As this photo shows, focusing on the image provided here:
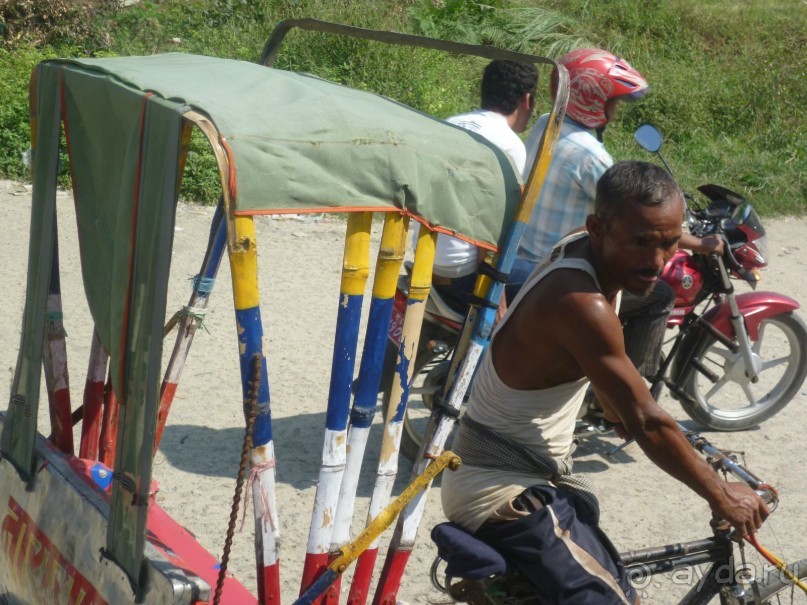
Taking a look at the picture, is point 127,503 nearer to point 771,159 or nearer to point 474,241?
point 474,241

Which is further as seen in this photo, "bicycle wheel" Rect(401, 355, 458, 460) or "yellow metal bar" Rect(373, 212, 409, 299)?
"bicycle wheel" Rect(401, 355, 458, 460)

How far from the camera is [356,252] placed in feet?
7.23

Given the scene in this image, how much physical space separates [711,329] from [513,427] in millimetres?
2384

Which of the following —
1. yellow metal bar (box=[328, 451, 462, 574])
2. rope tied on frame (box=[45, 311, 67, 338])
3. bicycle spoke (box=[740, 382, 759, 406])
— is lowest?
bicycle spoke (box=[740, 382, 759, 406])

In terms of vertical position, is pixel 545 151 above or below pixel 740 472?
above

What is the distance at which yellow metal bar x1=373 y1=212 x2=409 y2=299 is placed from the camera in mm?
2251

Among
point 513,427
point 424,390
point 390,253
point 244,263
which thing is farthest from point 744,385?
point 244,263

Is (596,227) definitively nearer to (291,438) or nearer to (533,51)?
(291,438)

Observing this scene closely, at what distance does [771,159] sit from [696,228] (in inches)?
219

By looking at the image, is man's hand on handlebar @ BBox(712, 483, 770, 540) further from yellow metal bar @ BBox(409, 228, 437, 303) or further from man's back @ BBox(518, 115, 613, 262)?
man's back @ BBox(518, 115, 613, 262)

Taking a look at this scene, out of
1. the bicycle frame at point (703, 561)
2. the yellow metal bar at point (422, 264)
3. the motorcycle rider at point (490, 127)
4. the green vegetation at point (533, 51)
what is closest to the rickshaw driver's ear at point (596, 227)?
the yellow metal bar at point (422, 264)

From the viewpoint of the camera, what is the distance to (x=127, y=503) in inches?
86.2

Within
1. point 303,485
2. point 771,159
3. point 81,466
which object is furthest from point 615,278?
point 771,159

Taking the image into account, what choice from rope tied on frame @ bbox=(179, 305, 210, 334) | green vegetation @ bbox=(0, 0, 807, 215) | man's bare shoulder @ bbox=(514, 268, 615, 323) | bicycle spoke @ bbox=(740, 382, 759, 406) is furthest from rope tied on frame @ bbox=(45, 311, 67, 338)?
green vegetation @ bbox=(0, 0, 807, 215)
